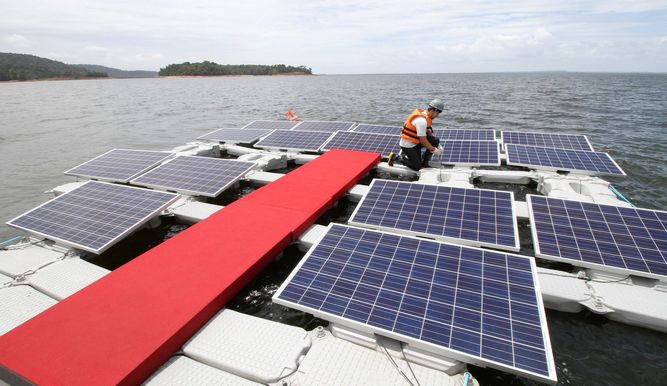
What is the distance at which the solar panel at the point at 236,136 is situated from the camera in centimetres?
1716

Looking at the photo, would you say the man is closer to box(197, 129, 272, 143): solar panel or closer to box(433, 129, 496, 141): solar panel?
box(433, 129, 496, 141): solar panel

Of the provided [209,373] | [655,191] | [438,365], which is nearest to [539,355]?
[438,365]

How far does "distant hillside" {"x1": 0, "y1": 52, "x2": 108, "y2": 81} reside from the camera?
343 feet

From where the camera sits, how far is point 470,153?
503 inches

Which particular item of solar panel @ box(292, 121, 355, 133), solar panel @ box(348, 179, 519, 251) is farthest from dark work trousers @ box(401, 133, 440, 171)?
solar panel @ box(292, 121, 355, 133)

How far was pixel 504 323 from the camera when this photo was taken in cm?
444

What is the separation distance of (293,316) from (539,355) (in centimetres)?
412

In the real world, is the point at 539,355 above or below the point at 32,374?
above

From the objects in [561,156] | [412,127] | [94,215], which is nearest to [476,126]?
[561,156]

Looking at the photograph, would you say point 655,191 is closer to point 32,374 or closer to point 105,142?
point 32,374

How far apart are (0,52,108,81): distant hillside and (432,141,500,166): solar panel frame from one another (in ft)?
498

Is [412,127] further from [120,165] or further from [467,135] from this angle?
[120,165]

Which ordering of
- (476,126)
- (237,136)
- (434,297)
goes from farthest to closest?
(476,126) → (237,136) → (434,297)

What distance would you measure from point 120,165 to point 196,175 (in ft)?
14.0
